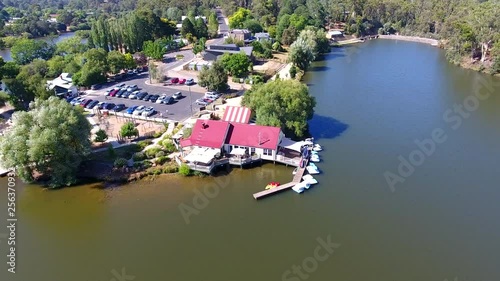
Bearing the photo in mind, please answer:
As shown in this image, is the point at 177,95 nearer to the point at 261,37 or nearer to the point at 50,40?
the point at 261,37

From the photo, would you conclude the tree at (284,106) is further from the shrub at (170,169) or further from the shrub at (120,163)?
the shrub at (120,163)

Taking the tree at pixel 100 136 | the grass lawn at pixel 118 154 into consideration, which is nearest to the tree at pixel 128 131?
the grass lawn at pixel 118 154

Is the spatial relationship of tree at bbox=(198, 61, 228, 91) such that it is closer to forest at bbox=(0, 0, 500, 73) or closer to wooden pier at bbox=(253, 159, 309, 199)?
wooden pier at bbox=(253, 159, 309, 199)

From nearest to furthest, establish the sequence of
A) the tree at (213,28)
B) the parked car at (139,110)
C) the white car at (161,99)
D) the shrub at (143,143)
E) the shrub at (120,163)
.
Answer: the shrub at (120,163) → the shrub at (143,143) → the parked car at (139,110) → the white car at (161,99) → the tree at (213,28)

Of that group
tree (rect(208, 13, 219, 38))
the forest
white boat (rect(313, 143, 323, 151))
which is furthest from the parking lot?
tree (rect(208, 13, 219, 38))

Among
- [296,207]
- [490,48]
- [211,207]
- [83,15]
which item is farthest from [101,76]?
[83,15]

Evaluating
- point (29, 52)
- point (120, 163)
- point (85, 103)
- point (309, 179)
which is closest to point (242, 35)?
point (29, 52)

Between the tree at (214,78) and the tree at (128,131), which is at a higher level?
the tree at (214,78)
